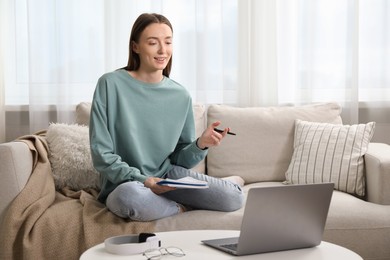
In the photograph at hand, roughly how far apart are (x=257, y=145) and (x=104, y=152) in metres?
0.95

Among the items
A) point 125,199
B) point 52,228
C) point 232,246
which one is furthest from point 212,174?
point 232,246

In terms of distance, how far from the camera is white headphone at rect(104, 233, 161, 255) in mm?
1876

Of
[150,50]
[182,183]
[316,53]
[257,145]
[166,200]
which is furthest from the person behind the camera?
[316,53]

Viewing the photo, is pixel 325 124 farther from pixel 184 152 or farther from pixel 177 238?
pixel 177 238

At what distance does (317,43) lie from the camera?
384 cm

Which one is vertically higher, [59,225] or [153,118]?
[153,118]

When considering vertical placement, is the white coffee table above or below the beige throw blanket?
above

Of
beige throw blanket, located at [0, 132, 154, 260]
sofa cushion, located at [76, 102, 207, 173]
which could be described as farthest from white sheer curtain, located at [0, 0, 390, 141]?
beige throw blanket, located at [0, 132, 154, 260]

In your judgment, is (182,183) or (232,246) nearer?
(232,246)

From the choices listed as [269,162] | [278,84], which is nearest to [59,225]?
[269,162]

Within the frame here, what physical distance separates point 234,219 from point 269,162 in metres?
0.77

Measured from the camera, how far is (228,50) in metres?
3.86

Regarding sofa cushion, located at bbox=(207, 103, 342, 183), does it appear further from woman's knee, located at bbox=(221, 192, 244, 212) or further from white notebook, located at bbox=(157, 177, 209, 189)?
white notebook, located at bbox=(157, 177, 209, 189)

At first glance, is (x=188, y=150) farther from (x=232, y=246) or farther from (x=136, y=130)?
(x=232, y=246)
